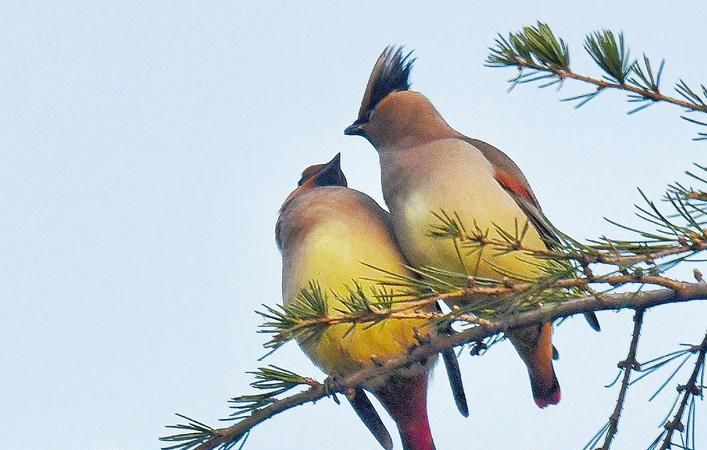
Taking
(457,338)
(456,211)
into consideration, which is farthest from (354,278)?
(457,338)

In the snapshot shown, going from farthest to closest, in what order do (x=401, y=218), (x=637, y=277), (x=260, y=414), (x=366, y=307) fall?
(x=401, y=218), (x=260, y=414), (x=366, y=307), (x=637, y=277)

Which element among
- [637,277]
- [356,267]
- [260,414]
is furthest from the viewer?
[356,267]

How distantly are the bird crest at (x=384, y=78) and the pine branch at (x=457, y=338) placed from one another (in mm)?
1938

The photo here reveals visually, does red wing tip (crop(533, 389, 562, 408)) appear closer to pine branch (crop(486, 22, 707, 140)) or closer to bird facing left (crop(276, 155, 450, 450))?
bird facing left (crop(276, 155, 450, 450))

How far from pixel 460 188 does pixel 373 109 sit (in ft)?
3.13

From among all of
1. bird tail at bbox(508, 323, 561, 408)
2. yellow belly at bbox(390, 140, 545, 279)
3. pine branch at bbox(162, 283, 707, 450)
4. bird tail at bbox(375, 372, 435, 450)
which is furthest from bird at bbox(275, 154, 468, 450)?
pine branch at bbox(162, 283, 707, 450)

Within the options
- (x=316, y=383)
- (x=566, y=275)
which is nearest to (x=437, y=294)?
(x=566, y=275)

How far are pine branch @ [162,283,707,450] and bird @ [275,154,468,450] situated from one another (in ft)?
2.21

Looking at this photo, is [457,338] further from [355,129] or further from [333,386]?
[355,129]

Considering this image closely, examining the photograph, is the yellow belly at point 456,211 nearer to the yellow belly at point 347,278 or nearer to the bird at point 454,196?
the bird at point 454,196

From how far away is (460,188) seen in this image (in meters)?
3.77

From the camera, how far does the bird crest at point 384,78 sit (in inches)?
183

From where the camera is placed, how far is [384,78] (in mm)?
4676

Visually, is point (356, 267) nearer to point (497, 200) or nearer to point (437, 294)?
point (497, 200)
